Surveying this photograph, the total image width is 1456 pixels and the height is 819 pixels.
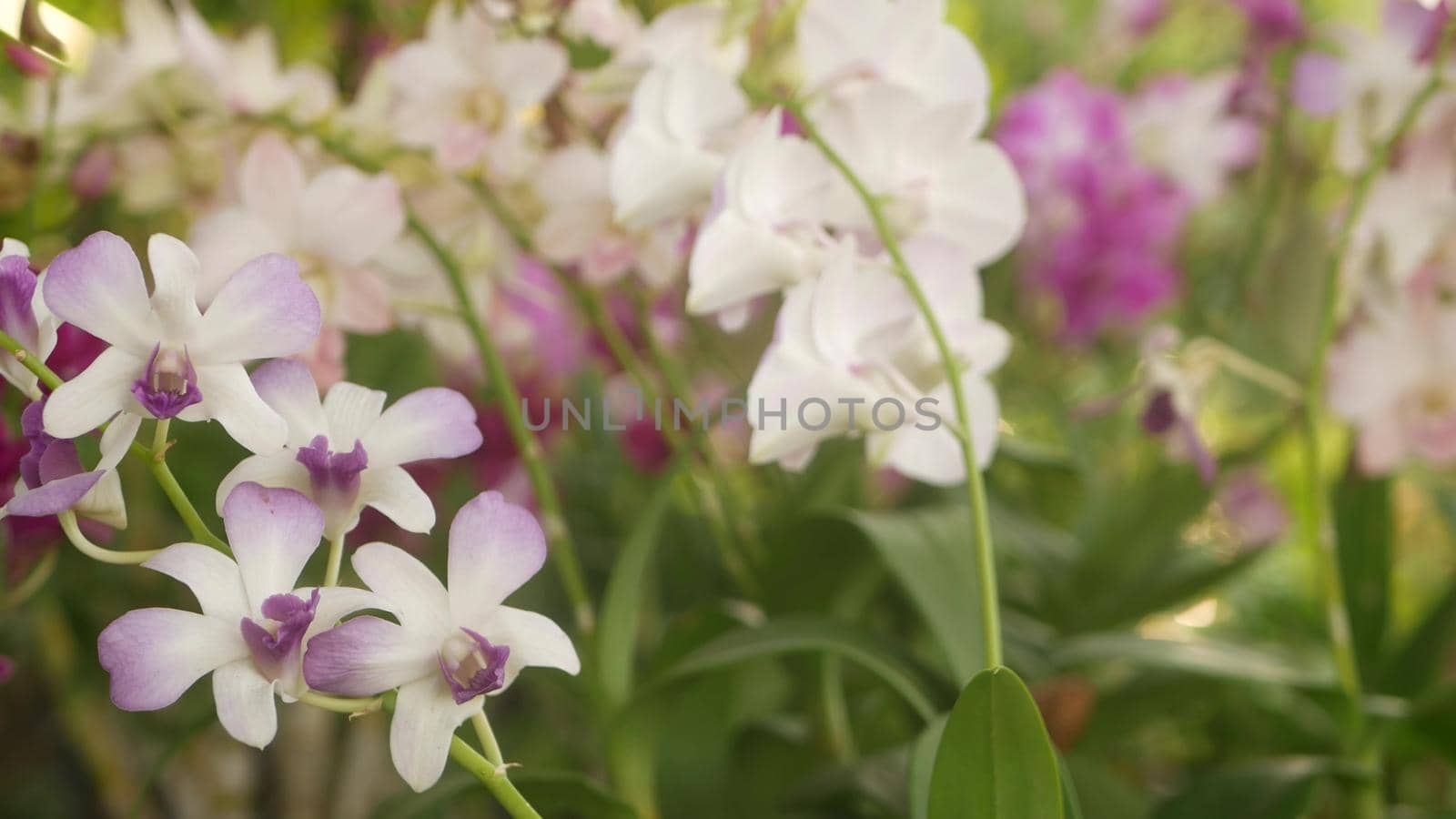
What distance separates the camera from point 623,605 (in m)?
0.48

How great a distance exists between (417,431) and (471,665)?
6 cm

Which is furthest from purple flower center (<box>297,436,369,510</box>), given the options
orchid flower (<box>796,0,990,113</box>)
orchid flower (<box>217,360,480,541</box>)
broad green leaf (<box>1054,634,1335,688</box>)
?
broad green leaf (<box>1054,634,1335,688</box>)

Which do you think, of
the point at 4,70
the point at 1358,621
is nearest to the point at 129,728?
the point at 4,70

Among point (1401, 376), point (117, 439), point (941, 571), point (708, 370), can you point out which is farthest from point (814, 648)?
point (708, 370)

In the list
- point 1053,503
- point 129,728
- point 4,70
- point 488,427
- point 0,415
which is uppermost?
point 4,70

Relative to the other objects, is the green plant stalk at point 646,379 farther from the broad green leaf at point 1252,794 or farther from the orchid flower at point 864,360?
the broad green leaf at point 1252,794

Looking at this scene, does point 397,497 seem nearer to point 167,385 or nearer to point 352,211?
point 167,385

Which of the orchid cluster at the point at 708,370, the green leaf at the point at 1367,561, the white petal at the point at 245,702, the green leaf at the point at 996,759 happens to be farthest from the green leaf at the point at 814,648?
the green leaf at the point at 1367,561

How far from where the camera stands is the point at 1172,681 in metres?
0.54

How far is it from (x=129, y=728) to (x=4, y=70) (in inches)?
20.1

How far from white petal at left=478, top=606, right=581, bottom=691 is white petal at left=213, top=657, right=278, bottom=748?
51 mm

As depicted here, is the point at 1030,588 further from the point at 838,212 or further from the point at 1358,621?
the point at 838,212

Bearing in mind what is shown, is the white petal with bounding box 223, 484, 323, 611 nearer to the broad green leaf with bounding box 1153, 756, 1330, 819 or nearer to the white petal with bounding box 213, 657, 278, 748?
the white petal with bounding box 213, 657, 278, 748

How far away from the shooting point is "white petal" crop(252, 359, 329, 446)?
27 cm
